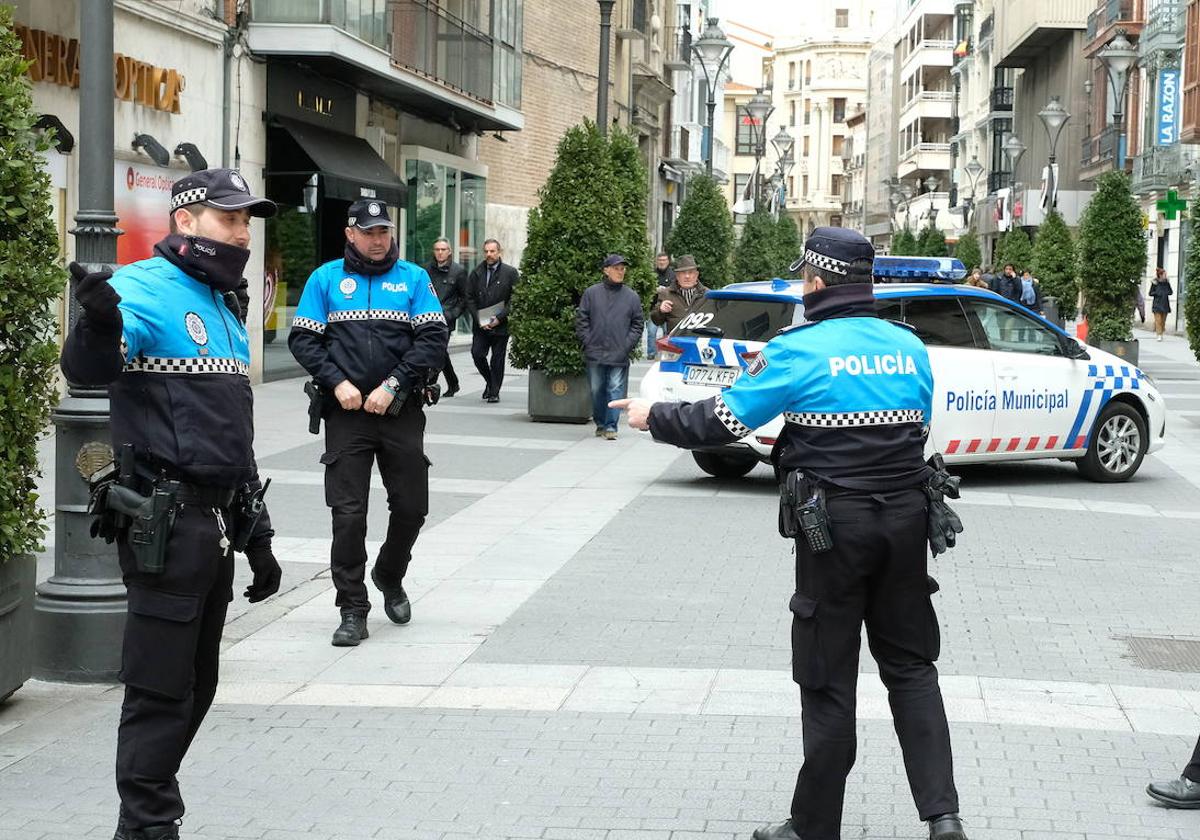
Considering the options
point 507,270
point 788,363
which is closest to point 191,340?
point 788,363

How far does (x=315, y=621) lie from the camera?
830 centimetres

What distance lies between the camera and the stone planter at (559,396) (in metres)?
18.8

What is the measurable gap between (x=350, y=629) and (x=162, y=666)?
3.15 metres

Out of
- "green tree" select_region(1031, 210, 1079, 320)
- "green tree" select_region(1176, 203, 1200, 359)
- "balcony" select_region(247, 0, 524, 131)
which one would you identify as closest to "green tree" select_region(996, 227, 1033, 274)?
"green tree" select_region(1031, 210, 1079, 320)

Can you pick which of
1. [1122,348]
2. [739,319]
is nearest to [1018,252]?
[1122,348]

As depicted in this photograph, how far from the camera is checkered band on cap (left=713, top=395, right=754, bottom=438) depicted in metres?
4.93

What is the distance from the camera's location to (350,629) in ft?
25.5

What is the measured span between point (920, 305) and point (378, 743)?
8463 mm

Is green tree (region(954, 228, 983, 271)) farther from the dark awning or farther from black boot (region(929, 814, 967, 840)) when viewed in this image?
black boot (region(929, 814, 967, 840))

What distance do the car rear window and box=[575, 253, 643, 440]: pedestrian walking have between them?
3.15 meters

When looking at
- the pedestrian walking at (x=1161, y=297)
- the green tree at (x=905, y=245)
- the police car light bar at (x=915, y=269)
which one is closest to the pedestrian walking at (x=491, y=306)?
the police car light bar at (x=915, y=269)

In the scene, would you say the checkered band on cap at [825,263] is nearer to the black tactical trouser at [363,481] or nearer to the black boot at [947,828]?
the black boot at [947,828]

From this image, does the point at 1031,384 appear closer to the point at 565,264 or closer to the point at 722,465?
the point at 722,465

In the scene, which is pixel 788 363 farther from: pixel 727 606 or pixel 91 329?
pixel 727 606
